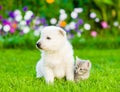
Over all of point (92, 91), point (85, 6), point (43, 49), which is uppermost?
point (85, 6)

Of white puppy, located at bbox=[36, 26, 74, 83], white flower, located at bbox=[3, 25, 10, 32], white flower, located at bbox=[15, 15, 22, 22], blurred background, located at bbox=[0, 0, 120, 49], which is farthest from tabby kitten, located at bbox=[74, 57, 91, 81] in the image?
white flower, located at bbox=[15, 15, 22, 22]

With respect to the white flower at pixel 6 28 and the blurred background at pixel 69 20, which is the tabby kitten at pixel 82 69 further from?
the white flower at pixel 6 28

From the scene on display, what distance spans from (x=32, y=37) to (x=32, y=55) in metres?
1.33

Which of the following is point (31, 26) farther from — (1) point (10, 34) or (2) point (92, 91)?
(2) point (92, 91)

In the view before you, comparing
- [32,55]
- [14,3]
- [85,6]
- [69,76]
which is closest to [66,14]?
[85,6]

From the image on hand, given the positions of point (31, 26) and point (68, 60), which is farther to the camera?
point (31, 26)

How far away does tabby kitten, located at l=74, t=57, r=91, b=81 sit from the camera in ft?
21.8

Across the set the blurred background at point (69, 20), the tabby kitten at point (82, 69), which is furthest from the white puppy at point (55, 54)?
the blurred background at point (69, 20)

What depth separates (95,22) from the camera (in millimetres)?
12570

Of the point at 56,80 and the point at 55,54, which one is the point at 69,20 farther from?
the point at 55,54

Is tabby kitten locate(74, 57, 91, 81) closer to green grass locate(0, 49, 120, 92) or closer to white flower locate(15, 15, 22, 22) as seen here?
green grass locate(0, 49, 120, 92)

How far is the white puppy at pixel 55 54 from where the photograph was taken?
645 cm

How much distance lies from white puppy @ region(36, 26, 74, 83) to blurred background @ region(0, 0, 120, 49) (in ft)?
15.2

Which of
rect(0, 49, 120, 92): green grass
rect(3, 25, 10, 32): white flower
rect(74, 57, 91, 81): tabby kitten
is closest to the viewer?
rect(0, 49, 120, 92): green grass
